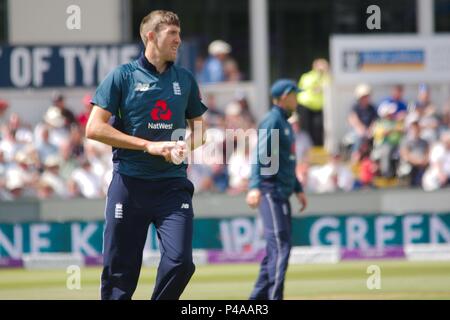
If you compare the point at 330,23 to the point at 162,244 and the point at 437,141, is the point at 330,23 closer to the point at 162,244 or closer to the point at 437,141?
the point at 437,141

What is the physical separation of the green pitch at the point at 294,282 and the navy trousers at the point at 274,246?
137cm

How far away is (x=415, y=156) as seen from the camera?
20219mm

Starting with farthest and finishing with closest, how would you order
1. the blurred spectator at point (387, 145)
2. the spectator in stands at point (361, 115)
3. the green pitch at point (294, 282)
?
the spectator in stands at point (361, 115) < the blurred spectator at point (387, 145) < the green pitch at point (294, 282)

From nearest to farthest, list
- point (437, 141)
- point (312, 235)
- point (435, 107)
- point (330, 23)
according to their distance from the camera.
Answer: point (312, 235) < point (437, 141) < point (435, 107) < point (330, 23)

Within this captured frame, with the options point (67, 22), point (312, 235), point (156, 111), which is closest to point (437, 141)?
point (312, 235)

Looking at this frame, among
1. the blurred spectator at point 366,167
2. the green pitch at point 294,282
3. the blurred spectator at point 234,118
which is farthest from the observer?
→ the blurred spectator at point 234,118

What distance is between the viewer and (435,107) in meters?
22.6

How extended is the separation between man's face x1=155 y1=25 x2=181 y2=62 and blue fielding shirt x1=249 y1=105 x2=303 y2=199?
303cm

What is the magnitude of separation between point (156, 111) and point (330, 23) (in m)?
16.1

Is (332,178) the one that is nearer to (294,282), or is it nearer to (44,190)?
(44,190)

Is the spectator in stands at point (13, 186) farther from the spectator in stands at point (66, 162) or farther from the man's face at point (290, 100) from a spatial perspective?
the man's face at point (290, 100)

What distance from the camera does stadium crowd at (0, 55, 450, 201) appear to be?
19.8 meters

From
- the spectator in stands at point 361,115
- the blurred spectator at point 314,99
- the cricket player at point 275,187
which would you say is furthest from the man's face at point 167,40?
the blurred spectator at point 314,99

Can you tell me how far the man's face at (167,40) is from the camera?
9.14 metres
